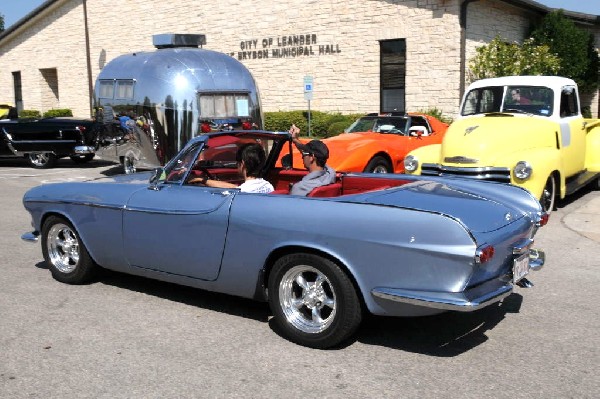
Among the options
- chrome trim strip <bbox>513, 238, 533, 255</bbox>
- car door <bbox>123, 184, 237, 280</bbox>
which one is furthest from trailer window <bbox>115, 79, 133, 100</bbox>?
chrome trim strip <bbox>513, 238, 533, 255</bbox>

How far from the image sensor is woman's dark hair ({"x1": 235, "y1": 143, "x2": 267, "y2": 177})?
540 centimetres

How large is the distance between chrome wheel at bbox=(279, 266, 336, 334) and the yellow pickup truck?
4.80 m

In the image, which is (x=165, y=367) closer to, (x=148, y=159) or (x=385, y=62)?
(x=148, y=159)

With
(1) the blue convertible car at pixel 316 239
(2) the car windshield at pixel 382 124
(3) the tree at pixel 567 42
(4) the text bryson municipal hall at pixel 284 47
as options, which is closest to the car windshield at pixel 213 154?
(1) the blue convertible car at pixel 316 239

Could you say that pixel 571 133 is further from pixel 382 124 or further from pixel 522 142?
pixel 382 124

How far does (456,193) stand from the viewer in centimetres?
464

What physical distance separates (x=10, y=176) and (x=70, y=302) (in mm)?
10706

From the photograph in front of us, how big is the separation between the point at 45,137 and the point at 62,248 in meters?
11.1

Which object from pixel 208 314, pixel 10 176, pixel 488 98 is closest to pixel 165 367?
pixel 208 314

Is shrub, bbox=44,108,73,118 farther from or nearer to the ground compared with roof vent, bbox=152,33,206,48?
nearer to the ground

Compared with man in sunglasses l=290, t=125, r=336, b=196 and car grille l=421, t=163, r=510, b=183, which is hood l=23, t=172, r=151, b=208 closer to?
man in sunglasses l=290, t=125, r=336, b=196

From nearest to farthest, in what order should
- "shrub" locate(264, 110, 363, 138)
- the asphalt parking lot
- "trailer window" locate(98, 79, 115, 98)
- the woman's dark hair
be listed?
the asphalt parking lot < the woman's dark hair < "trailer window" locate(98, 79, 115, 98) < "shrub" locate(264, 110, 363, 138)

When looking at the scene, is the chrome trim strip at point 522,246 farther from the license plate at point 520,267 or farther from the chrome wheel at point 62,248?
the chrome wheel at point 62,248

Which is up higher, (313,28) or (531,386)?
(313,28)
